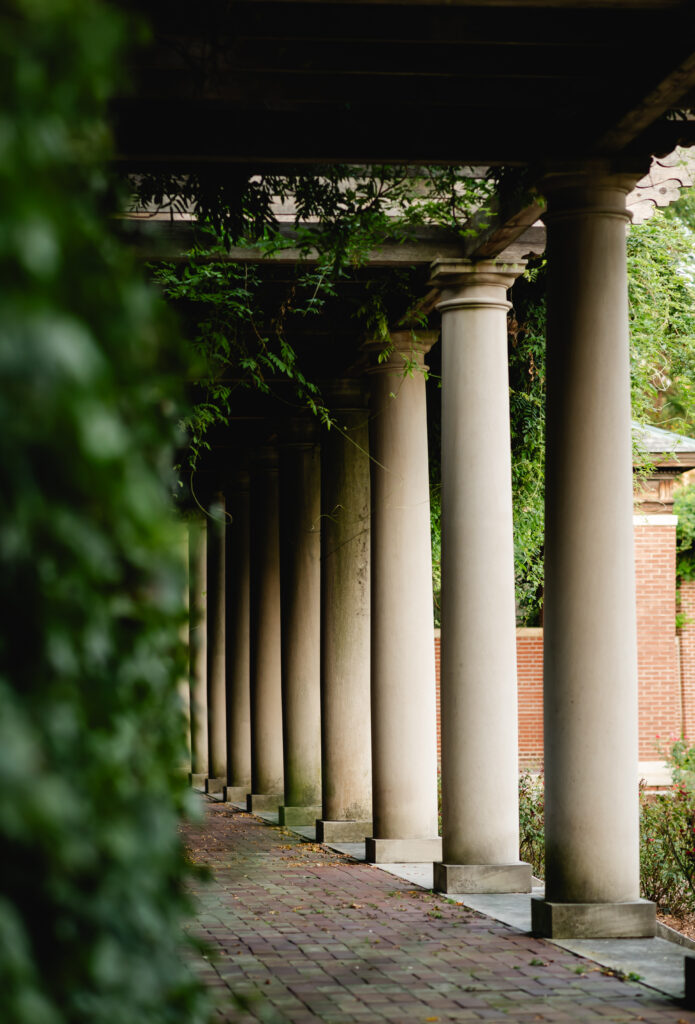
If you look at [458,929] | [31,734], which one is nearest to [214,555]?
[458,929]

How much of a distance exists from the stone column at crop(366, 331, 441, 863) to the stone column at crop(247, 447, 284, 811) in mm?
6755

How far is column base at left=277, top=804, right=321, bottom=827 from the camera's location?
59.9 ft

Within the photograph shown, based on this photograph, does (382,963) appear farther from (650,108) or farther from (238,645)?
(238,645)

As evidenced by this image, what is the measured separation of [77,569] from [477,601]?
9.38 m

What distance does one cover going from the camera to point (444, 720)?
11625 mm

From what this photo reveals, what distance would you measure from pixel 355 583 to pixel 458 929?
6781 mm

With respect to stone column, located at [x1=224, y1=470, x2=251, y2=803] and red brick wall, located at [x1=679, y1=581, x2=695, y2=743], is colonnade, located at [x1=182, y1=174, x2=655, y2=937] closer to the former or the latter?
stone column, located at [x1=224, y1=470, x2=251, y2=803]

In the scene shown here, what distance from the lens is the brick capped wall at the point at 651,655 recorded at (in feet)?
85.7

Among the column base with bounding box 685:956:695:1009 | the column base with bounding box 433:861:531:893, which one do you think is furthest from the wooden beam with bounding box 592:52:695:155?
the column base with bounding box 433:861:531:893

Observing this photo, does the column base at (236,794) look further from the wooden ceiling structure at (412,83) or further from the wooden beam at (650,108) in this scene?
the wooden beam at (650,108)

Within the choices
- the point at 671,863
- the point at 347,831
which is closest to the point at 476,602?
the point at 671,863

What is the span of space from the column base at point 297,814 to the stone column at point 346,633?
78.6 inches

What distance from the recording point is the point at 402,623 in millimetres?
13859

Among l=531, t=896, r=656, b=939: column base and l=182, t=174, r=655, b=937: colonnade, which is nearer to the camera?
l=531, t=896, r=656, b=939: column base
